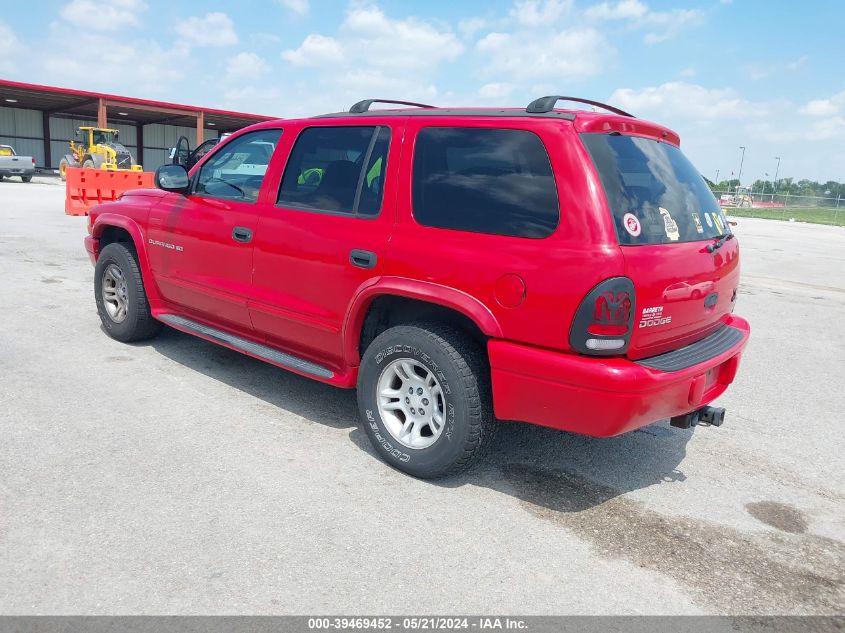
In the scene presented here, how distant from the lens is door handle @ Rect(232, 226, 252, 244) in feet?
14.0

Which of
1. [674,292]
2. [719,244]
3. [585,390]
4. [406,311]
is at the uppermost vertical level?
[719,244]

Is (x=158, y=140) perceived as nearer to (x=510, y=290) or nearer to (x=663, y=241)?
(x=510, y=290)

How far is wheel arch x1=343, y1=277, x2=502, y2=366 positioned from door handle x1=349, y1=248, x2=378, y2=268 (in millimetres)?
119

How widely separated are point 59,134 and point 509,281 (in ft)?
171

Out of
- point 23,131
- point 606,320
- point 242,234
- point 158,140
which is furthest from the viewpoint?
point 158,140

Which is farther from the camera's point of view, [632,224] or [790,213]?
[790,213]

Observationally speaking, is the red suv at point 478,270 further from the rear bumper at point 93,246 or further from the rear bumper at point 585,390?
the rear bumper at point 93,246

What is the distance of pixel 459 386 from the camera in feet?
10.8

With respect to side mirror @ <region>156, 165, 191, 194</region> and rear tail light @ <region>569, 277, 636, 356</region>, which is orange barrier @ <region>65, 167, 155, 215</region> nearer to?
side mirror @ <region>156, 165, 191, 194</region>

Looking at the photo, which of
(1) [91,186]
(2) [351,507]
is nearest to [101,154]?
(1) [91,186]

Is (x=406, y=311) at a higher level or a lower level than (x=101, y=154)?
lower

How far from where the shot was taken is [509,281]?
10.3 feet

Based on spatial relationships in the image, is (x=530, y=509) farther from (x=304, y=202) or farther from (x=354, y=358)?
(x=304, y=202)

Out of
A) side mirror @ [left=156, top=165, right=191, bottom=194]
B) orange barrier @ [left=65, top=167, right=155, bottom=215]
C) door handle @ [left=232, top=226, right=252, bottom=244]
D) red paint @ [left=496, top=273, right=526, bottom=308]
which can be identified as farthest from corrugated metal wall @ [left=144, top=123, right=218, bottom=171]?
red paint @ [left=496, top=273, right=526, bottom=308]
